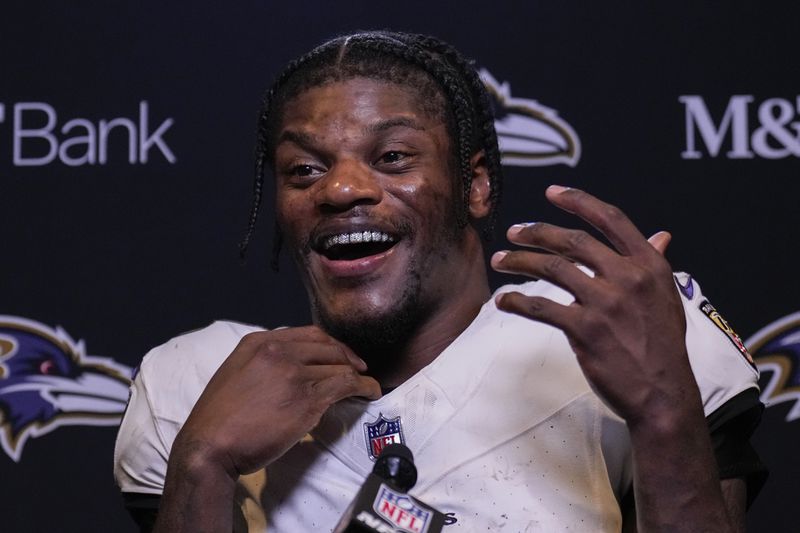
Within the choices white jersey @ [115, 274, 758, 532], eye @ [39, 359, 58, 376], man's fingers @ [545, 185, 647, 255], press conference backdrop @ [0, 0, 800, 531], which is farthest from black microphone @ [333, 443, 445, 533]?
eye @ [39, 359, 58, 376]

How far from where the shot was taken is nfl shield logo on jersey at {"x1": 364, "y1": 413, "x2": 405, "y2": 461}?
56.4 inches

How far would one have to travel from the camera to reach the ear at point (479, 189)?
1631 mm

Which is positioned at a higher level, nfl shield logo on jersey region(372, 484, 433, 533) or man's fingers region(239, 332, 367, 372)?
man's fingers region(239, 332, 367, 372)

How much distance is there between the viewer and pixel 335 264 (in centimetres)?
148

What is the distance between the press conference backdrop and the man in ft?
1.64

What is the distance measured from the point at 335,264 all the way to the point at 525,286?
0.75 feet

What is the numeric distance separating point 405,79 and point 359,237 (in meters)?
0.23

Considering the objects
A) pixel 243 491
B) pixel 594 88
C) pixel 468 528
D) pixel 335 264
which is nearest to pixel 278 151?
pixel 335 264

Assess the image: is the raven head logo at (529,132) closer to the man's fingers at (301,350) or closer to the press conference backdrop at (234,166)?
the press conference backdrop at (234,166)

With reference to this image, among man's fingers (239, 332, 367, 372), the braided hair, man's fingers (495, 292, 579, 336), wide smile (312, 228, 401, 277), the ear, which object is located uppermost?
the braided hair

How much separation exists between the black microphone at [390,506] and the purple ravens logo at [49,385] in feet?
3.33

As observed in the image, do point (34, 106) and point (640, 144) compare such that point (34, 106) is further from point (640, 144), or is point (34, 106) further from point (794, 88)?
point (794, 88)

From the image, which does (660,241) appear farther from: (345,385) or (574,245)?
(345,385)

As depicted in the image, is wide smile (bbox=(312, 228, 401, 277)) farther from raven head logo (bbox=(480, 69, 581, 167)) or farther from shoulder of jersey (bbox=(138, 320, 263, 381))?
raven head logo (bbox=(480, 69, 581, 167))
